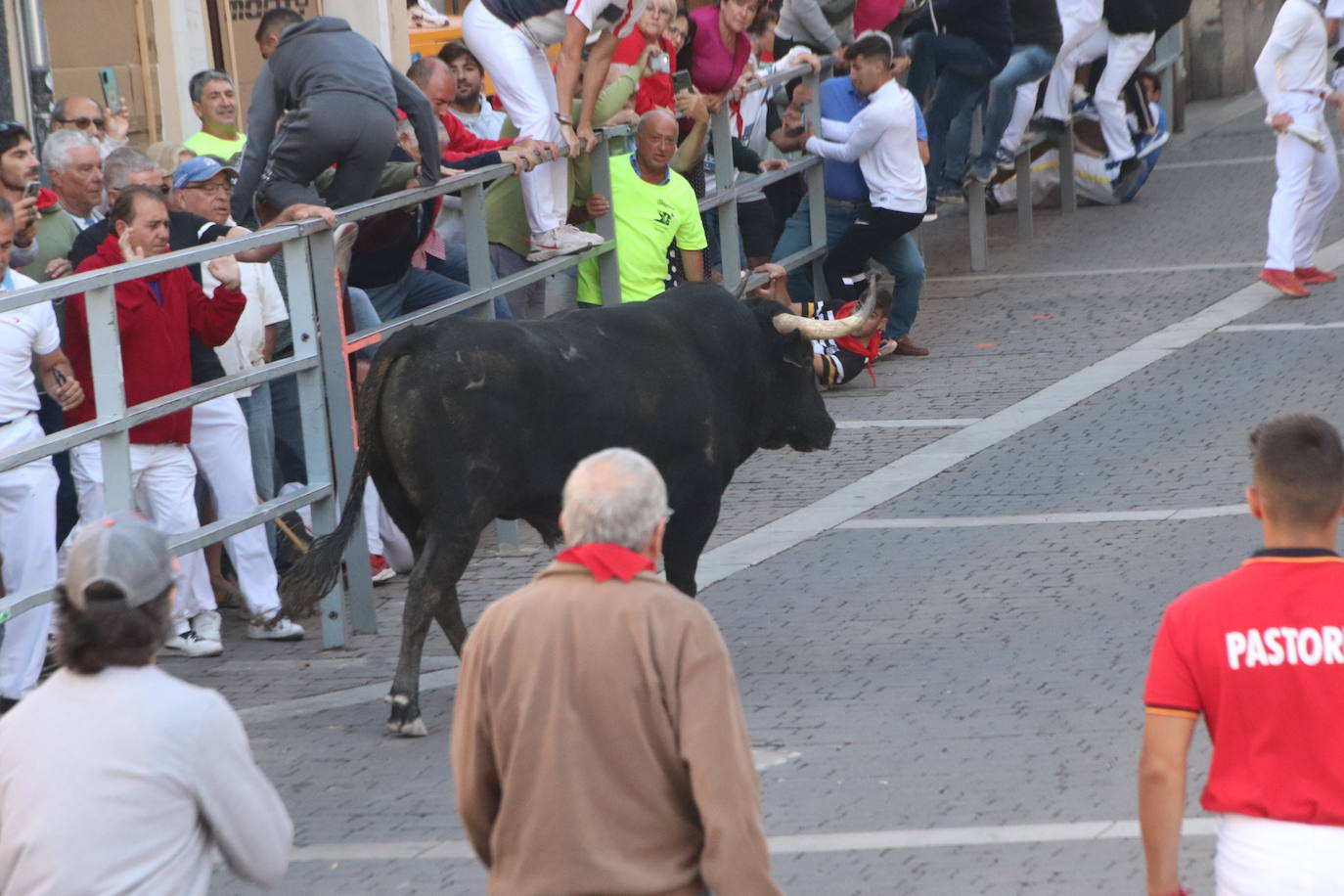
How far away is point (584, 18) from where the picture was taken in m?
10.4

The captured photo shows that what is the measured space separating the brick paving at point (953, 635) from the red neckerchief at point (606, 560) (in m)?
2.00

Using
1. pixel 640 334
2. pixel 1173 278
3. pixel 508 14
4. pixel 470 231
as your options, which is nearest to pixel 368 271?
pixel 470 231

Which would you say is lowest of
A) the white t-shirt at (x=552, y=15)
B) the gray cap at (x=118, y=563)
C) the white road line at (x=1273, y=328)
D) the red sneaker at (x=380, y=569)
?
the red sneaker at (x=380, y=569)

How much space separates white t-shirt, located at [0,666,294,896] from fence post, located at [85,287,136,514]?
11.9ft

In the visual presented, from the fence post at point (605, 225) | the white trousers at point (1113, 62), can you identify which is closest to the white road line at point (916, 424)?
the fence post at point (605, 225)

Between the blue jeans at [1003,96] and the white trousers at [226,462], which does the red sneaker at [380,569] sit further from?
the blue jeans at [1003,96]

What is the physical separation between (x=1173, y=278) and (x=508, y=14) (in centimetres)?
713

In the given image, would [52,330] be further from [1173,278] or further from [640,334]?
[1173,278]

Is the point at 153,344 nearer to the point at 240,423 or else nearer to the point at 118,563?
the point at 240,423

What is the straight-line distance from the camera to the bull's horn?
338 inches

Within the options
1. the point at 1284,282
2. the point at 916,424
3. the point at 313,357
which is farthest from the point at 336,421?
the point at 1284,282

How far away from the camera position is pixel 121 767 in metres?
3.61

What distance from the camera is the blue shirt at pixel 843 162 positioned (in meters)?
14.0

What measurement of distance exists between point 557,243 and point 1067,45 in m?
8.40
